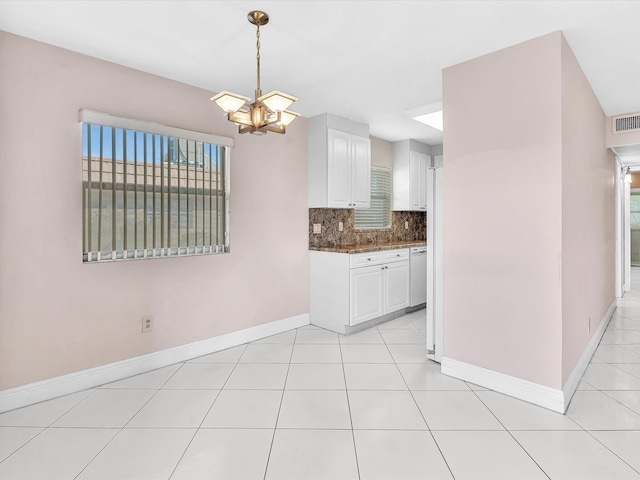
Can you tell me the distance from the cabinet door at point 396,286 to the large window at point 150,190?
6.64ft

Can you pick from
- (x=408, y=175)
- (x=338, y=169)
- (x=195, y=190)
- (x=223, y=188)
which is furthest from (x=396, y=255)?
(x=195, y=190)

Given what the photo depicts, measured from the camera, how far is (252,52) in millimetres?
2607

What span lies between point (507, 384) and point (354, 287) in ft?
5.86

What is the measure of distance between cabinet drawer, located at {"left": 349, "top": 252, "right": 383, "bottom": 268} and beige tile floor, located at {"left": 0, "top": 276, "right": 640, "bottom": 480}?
1.20 metres

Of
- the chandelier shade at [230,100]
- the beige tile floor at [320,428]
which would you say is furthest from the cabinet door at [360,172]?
the chandelier shade at [230,100]

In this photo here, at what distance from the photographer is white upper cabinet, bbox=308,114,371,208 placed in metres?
4.13

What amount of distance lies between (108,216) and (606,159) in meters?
5.31

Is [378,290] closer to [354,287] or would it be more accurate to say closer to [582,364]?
[354,287]

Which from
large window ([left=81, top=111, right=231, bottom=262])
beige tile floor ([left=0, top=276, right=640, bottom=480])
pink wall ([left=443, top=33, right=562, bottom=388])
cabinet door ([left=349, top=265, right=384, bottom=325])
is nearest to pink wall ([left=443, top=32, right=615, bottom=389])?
pink wall ([left=443, top=33, right=562, bottom=388])

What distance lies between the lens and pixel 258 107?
6.76ft

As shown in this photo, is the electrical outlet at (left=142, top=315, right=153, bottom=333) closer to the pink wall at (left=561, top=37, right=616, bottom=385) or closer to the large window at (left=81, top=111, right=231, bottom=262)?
the large window at (left=81, top=111, right=231, bottom=262)

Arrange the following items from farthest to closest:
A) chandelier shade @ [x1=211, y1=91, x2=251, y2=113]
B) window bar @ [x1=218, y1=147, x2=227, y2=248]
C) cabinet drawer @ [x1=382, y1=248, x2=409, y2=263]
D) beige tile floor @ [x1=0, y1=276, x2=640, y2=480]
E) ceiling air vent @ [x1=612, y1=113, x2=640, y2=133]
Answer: cabinet drawer @ [x1=382, y1=248, x2=409, y2=263], ceiling air vent @ [x1=612, y1=113, x2=640, y2=133], window bar @ [x1=218, y1=147, x2=227, y2=248], chandelier shade @ [x1=211, y1=91, x2=251, y2=113], beige tile floor @ [x1=0, y1=276, x2=640, y2=480]

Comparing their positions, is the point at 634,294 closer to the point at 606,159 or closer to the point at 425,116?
the point at 606,159

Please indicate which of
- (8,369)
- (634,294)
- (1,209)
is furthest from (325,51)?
(634,294)
